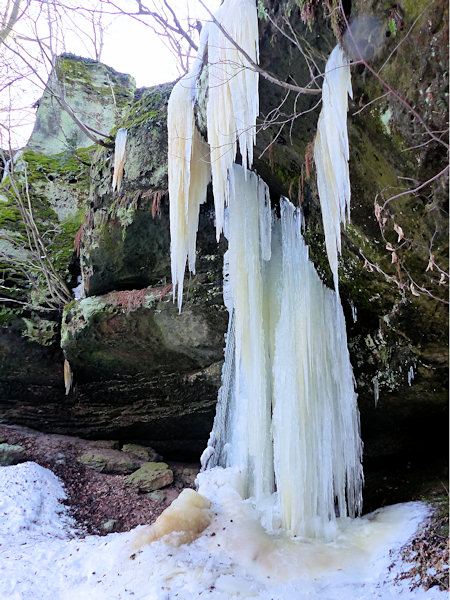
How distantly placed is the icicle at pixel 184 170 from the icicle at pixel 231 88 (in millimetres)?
572

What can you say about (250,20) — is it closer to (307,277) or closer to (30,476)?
(307,277)

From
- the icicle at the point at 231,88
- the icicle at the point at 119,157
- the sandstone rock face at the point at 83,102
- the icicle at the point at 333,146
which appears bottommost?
the icicle at the point at 333,146

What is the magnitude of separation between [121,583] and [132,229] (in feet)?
13.8

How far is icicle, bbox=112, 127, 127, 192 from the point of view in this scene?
21.2ft

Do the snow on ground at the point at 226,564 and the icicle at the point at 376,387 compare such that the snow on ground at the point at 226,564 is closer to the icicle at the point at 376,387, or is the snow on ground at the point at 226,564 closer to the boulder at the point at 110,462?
the icicle at the point at 376,387

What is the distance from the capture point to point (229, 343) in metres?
6.08

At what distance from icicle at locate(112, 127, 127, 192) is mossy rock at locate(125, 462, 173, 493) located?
4.55 meters

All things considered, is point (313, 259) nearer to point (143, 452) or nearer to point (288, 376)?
point (288, 376)

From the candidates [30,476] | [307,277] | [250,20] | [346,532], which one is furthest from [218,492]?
[250,20]

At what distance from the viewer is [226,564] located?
4.03 meters

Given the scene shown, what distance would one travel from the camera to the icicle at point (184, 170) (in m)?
4.72

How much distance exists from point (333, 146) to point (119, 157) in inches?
154

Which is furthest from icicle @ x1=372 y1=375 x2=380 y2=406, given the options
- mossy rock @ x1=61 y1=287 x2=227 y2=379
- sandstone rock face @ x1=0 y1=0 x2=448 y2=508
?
mossy rock @ x1=61 y1=287 x2=227 y2=379

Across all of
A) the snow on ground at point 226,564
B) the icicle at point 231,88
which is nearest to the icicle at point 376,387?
the snow on ground at point 226,564
